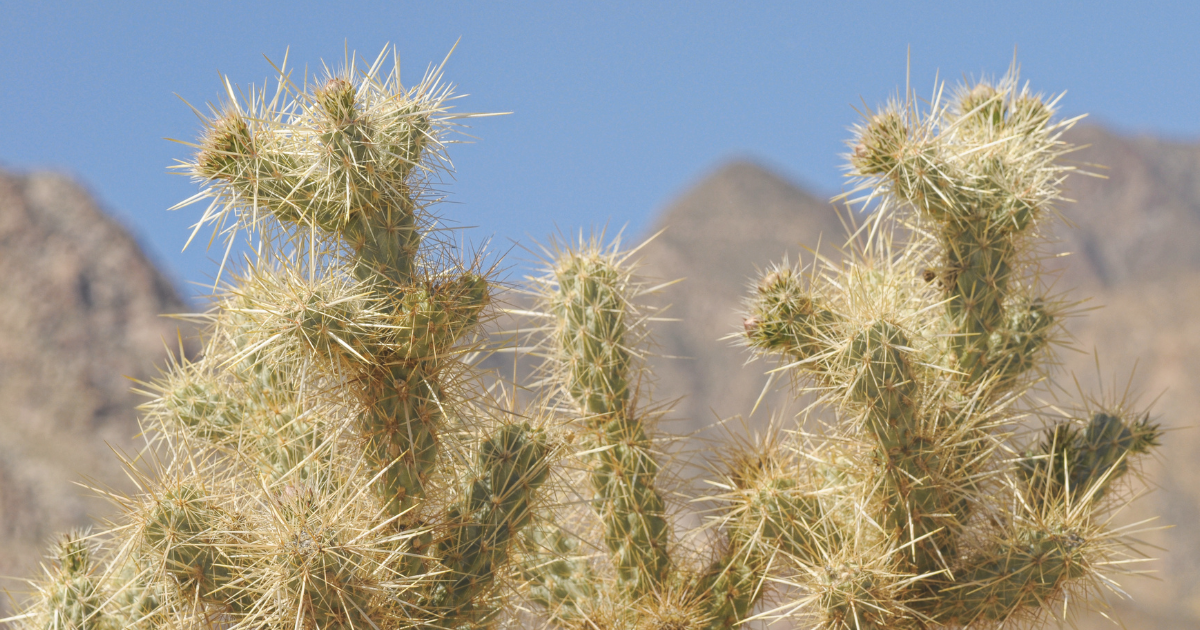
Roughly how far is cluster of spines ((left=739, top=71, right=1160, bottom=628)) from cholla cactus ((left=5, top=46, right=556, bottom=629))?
118 centimetres

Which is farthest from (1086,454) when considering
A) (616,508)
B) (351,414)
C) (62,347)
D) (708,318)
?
(708,318)

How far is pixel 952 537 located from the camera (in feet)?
12.5

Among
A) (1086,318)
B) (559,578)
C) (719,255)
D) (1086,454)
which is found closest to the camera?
(1086,454)

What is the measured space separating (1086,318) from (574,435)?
1933 inches

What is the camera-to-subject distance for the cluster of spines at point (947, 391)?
11.4 ft

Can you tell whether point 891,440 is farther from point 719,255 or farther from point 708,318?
point 719,255

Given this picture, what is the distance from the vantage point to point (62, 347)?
769 inches

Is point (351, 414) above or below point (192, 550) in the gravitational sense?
above

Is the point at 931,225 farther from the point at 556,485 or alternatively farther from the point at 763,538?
the point at 556,485

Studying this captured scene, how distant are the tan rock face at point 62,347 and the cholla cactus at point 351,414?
13.6 meters

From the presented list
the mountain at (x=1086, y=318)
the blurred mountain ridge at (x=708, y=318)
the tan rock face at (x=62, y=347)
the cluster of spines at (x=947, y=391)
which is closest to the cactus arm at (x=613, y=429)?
the cluster of spines at (x=947, y=391)

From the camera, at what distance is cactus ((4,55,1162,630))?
2.94 metres

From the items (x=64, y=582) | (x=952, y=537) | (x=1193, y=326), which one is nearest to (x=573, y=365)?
(x=952, y=537)

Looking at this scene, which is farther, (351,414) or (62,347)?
(62,347)
